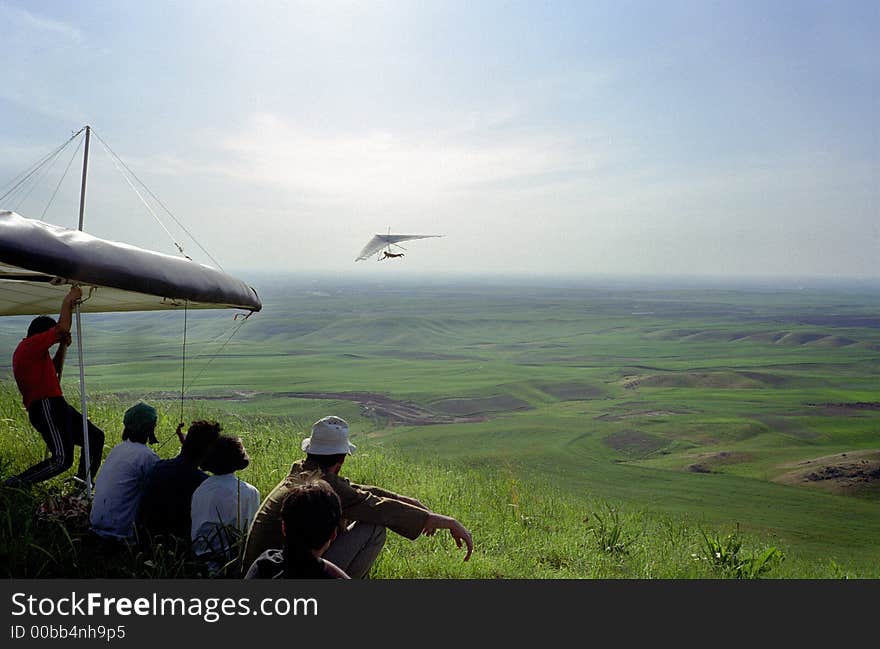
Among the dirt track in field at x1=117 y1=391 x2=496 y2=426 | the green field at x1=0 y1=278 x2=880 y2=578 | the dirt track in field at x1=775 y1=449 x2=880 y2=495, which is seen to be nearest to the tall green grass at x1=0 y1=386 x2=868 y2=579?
the green field at x1=0 y1=278 x2=880 y2=578

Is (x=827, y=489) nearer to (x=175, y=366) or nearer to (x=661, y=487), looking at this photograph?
(x=661, y=487)

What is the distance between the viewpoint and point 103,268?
4629 mm

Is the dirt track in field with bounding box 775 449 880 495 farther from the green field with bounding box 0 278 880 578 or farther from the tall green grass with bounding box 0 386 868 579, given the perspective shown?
the tall green grass with bounding box 0 386 868 579

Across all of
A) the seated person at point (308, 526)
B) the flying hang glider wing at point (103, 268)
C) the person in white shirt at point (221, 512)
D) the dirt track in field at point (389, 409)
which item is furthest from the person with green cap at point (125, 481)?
the dirt track in field at point (389, 409)

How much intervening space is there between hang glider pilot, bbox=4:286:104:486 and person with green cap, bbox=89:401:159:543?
1.35m

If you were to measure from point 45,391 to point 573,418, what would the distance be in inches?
1882

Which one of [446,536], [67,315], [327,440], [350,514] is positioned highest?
[67,315]

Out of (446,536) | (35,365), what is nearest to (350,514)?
(446,536)

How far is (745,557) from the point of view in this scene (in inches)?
268

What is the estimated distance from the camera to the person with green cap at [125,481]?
464 cm

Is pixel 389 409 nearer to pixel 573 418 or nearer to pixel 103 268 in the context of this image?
pixel 573 418

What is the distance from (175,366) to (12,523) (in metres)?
59.4

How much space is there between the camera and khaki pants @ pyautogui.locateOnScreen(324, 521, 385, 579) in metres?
3.68
